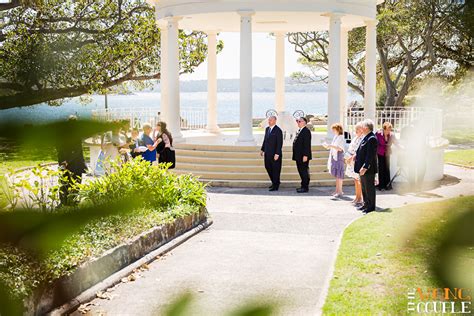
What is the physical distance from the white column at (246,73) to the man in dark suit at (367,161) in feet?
20.6

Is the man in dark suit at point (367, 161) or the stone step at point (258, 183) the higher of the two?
the man in dark suit at point (367, 161)

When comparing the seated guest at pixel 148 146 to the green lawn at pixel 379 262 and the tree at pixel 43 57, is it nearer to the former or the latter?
the green lawn at pixel 379 262

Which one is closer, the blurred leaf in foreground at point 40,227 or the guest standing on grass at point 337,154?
the blurred leaf in foreground at point 40,227

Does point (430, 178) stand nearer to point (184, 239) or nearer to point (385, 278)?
point (184, 239)

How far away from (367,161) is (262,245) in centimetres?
317

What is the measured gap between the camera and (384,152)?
48.5 feet

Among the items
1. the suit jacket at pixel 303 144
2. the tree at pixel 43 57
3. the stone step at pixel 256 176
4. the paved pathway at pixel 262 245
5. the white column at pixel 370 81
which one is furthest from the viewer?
the white column at pixel 370 81

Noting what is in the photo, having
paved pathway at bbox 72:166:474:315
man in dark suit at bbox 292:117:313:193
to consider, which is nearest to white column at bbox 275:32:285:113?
man in dark suit at bbox 292:117:313:193

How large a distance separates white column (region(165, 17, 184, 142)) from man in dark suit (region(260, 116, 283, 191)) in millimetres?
4323

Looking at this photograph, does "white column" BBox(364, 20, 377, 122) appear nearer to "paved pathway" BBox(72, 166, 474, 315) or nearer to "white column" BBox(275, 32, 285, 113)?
Result: "white column" BBox(275, 32, 285, 113)

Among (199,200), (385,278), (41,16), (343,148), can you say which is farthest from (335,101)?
(41,16)

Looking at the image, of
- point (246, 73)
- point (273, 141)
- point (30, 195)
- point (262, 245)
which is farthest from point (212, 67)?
point (30, 195)

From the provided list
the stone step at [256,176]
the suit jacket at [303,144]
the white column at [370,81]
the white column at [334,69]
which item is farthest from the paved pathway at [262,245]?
the white column at [370,81]

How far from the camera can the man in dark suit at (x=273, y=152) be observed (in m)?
14.8
